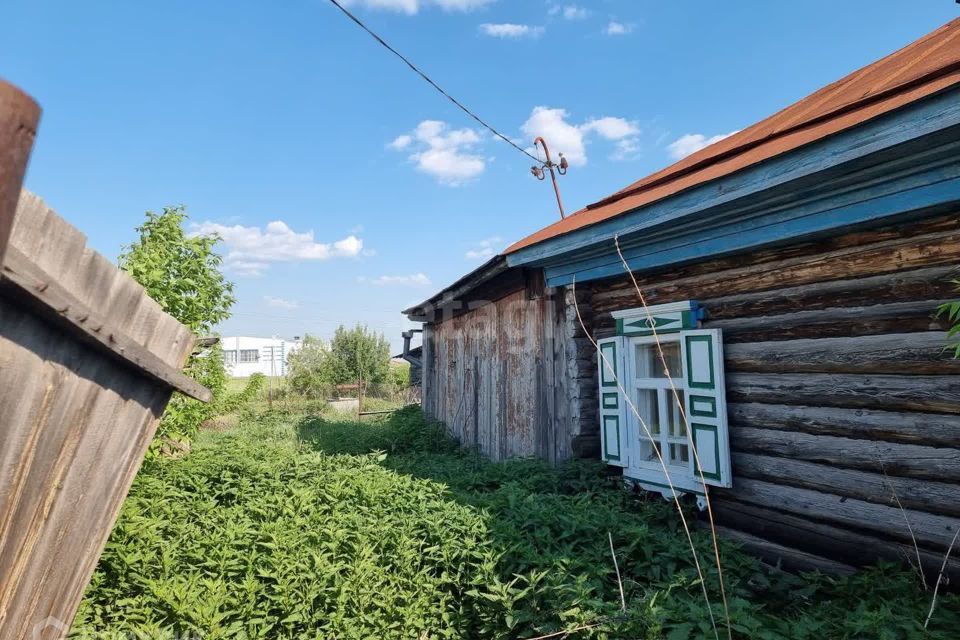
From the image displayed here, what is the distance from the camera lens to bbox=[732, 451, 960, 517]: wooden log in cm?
351

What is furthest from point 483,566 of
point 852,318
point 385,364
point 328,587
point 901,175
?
point 385,364

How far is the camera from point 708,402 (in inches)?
187

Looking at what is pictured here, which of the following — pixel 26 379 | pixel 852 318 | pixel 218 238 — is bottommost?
pixel 26 379

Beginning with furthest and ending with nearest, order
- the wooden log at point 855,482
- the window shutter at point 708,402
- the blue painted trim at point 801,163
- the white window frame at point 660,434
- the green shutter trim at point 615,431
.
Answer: the green shutter trim at point 615,431, the white window frame at point 660,434, the window shutter at point 708,402, the wooden log at point 855,482, the blue painted trim at point 801,163

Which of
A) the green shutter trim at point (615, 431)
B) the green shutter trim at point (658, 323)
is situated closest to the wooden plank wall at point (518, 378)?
the green shutter trim at point (615, 431)

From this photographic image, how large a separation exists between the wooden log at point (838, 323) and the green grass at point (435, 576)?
1578mm

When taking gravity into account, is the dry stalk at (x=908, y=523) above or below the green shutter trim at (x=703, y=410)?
below

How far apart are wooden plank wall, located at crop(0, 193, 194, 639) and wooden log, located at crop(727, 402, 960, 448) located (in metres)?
4.24

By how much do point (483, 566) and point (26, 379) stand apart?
9.70 feet

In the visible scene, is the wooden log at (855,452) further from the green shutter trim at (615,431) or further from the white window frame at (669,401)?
the green shutter trim at (615,431)

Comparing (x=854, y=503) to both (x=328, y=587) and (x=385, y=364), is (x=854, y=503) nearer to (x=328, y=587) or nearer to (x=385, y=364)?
(x=328, y=587)

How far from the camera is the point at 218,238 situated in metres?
6.23

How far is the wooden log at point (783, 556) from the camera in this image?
398cm

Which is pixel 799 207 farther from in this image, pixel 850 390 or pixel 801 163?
pixel 850 390
